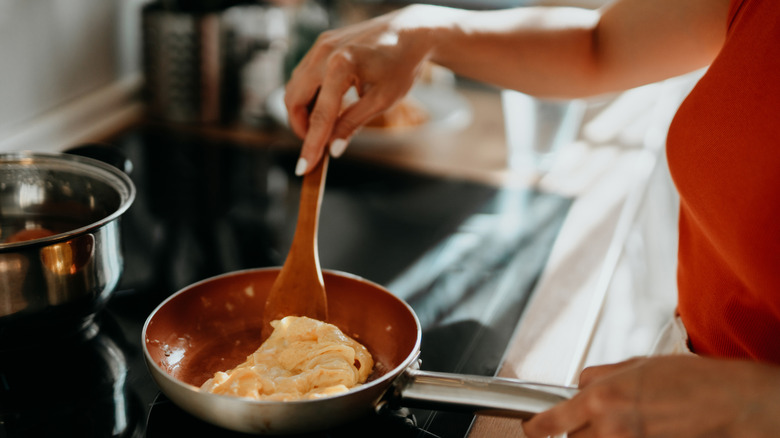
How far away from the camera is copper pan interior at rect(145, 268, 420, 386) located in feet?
2.34

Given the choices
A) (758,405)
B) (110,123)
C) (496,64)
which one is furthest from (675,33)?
(110,123)

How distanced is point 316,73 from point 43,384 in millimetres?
433

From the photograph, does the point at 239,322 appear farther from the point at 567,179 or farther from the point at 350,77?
the point at 567,179

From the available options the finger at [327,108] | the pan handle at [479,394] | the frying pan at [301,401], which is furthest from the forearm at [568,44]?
the pan handle at [479,394]

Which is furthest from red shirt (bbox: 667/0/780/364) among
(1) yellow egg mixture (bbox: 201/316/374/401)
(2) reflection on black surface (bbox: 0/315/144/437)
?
(2) reflection on black surface (bbox: 0/315/144/437)

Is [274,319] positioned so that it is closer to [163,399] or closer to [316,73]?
[163,399]

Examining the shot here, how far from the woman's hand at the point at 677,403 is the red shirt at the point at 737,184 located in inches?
6.4

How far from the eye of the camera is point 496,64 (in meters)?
0.95

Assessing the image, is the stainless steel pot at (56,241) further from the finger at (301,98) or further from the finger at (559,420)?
the finger at (559,420)

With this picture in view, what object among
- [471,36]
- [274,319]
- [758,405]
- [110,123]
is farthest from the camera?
[110,123]

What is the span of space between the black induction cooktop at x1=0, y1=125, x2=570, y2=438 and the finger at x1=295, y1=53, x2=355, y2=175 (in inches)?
8.0

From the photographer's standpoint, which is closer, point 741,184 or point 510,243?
point 741,184

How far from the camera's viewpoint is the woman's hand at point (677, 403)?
511 millimetres

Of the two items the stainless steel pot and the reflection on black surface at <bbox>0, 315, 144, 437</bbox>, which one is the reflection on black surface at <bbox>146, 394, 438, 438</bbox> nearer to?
the reflection on black surface at <bbox>0, 315, 144, 437</bbox>
